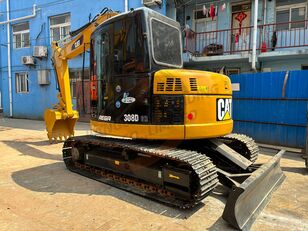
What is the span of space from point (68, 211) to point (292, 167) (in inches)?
204

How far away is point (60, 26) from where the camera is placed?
16891mm

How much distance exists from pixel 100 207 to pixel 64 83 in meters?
5.04

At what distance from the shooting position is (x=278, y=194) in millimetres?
5121

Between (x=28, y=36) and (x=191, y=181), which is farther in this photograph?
(x=28, y=36)

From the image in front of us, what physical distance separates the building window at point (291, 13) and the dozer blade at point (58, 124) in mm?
9013

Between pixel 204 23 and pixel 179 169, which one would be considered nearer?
pixel 179 169

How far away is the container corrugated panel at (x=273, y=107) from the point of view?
8.53 meters

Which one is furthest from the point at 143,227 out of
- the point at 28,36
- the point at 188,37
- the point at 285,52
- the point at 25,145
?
the point at 28,36

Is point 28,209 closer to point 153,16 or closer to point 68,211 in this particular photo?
point 68,211

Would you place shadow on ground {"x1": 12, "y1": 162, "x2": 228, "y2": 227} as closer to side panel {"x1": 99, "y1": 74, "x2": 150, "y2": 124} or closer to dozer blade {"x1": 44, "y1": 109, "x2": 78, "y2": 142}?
side panel {"x1": 99, "y1": 74, "x2": 150, "y2": 124}

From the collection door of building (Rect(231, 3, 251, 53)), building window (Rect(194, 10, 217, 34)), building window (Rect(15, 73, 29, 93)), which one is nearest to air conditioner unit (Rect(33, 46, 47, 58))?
building window (Rect(15, 73, 29, 93))

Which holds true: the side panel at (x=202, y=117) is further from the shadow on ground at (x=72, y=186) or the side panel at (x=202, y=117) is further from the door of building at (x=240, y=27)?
the door of building at (x=240, y=27)

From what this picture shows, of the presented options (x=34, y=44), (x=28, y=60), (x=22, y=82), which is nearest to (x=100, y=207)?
(x=28, y=60)

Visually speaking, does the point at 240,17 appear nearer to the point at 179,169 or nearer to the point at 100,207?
the point at 179,169
